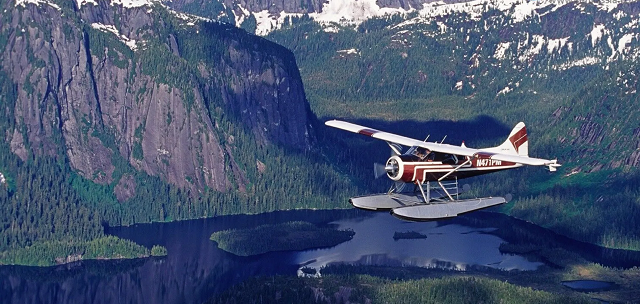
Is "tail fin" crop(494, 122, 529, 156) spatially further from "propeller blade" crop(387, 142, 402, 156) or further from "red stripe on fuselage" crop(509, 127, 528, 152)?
"propeller blade" crop(387, 142, 402, 156)

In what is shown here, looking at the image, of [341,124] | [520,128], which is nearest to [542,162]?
[520,128]

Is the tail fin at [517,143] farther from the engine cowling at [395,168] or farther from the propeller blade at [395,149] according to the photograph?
the engine cowling at [395,168]

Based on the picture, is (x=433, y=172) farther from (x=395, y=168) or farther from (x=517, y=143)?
(x=517, y=143)

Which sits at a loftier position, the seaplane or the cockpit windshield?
the cockpit windshield

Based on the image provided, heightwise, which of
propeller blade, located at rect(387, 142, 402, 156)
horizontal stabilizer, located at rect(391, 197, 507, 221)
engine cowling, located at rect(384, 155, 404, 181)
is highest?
propeller blade, located at rect(387, 142, 402, 156)

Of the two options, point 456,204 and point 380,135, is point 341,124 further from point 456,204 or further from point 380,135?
point 456,204

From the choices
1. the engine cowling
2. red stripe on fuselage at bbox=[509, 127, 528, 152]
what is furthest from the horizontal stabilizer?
red stripe on fuselage at bbox=[509, 127, 528, 152]

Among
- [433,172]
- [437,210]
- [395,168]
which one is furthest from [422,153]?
[437,210]
